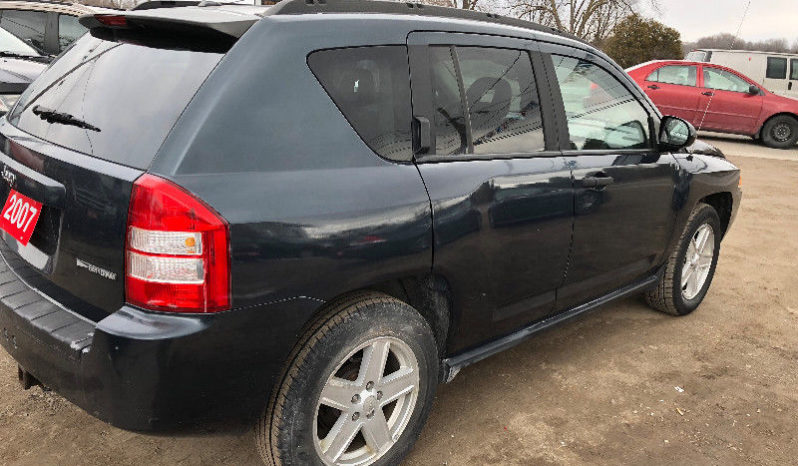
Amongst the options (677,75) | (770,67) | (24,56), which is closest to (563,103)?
(24,56)

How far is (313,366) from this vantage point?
2.01 metres

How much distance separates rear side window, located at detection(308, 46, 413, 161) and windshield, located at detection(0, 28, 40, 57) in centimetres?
662

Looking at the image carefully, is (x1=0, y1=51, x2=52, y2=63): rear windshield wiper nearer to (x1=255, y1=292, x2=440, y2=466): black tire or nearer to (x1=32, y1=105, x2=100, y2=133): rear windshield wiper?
(x1=32, y1=105, x2=100, y2=133): rear windshield wiper

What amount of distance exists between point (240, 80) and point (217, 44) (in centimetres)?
18

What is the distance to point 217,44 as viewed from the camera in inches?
78.6

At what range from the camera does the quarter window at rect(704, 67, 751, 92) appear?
41.4 feet

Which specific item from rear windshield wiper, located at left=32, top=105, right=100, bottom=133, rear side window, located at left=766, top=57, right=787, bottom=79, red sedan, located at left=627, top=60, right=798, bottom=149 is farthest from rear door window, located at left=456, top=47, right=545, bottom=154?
rear side window, located at left=766, top=57, right=787, bottom=79

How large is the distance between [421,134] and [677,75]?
466 inches

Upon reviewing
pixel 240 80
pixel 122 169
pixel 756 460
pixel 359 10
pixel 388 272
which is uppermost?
pixel 359 10

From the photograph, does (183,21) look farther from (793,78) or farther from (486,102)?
(793,78)

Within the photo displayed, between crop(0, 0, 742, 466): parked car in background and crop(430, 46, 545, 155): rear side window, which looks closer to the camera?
crop(0, 0, 742, 466): parked car in background

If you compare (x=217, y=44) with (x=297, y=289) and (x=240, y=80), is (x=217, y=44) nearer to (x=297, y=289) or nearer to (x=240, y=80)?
(x=240, y=80)

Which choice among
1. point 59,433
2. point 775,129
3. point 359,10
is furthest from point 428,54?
point 775,129

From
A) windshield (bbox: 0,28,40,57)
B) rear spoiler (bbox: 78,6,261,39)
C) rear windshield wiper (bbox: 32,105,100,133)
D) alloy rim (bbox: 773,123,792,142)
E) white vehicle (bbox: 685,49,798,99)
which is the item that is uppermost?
white vehicle (bbox: 685,49,798,99)
